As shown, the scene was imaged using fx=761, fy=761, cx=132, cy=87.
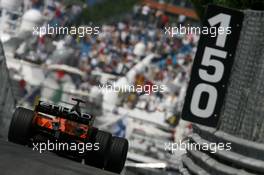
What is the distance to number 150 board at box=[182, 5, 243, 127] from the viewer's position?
716cm

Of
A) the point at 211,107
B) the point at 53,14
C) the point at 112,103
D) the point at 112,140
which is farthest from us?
the point at 53,14

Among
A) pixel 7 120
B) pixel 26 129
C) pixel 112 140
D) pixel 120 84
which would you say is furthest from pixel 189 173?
pixel 120 84

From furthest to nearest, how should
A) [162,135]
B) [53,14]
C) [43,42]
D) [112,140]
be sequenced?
[53,14] < [43,42] < [162,135] < [112,140]

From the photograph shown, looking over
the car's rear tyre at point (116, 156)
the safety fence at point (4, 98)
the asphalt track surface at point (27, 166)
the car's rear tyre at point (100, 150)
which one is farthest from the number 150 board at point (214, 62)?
the safety fence at point (4, 98)

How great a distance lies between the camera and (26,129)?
10203 mm

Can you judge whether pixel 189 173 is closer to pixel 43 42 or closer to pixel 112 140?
pixel 112 140

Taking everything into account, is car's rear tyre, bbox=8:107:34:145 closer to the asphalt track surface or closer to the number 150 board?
the asphalt track surface

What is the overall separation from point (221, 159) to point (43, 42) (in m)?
18.7

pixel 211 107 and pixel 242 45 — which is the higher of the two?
pixel 242 45

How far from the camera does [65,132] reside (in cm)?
1035

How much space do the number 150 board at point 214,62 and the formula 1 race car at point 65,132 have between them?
2721mm

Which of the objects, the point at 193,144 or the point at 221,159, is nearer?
the point at 221,159

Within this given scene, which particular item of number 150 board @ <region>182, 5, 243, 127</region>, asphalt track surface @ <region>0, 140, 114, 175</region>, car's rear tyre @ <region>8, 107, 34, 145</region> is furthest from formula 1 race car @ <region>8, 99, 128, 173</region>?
number 150 board @ <region>182, 5, 243, 127</region>

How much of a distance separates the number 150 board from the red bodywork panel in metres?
3.28
